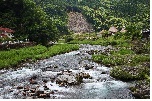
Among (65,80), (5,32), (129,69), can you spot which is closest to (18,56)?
(65,80)

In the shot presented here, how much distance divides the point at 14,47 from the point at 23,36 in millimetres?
7370

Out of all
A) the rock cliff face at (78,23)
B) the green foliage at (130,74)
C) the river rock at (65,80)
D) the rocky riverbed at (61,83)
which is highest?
the rock cliff face at (78,23)

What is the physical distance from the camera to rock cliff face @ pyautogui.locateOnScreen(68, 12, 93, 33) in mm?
98938

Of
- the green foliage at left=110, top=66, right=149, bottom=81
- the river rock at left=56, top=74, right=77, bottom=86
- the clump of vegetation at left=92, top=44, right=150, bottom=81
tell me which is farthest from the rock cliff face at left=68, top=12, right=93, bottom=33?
the river rock at left=56, top=74, right=77, bottom=86

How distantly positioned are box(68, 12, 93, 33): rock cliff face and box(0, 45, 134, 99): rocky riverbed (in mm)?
70690

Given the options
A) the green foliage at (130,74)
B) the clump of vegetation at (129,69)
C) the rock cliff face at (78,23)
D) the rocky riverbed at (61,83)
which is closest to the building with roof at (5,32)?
the rocky riverbed at (61,83)

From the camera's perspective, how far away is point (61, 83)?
20.6 meters

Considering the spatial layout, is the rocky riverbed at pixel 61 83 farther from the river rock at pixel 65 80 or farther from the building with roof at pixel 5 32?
the building with roof at pixel 5 32

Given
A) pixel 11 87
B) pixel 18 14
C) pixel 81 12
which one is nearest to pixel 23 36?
pixel 18 14

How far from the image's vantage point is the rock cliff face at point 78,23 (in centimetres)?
9894

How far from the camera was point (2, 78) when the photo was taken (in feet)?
75.2

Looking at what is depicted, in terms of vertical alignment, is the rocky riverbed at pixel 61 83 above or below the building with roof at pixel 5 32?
below

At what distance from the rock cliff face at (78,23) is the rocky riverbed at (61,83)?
70.7 meters

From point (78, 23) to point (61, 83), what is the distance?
281ft
